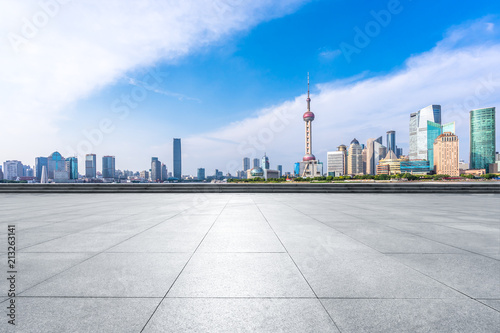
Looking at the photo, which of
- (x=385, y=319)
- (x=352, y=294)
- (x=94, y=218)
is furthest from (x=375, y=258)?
(x=94, y=218)

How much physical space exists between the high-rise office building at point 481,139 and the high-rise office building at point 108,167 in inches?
10053

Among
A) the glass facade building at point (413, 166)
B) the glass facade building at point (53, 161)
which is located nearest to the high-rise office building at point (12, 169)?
the glass facade building at point (53, 161)

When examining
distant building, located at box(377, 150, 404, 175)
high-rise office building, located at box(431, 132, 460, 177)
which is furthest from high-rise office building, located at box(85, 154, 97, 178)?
high-rise office building, located at box(431, 132, 460, 177)

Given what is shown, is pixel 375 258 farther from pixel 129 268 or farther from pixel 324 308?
pixel 129 268

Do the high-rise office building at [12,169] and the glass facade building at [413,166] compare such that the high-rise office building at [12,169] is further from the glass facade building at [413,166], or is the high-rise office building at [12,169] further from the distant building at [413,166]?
the distant building at [413,166]

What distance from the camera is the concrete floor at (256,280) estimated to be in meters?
2.47

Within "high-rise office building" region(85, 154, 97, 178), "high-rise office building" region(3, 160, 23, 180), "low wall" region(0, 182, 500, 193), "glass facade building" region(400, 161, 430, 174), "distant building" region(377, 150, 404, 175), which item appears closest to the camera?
"low wall" region(0, 182, 500, 193)

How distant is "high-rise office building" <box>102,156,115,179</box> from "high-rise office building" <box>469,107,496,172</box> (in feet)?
838

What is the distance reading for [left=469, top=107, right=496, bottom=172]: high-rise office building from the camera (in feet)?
593

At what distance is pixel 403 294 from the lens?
3.00m

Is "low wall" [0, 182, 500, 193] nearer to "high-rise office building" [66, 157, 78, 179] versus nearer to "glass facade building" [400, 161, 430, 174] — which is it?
"high-rise office building" [66, 157, 78, 179]

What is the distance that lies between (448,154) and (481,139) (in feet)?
153

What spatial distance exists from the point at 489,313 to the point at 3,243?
883cm

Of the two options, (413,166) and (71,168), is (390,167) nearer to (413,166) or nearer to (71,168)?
(413,166)
